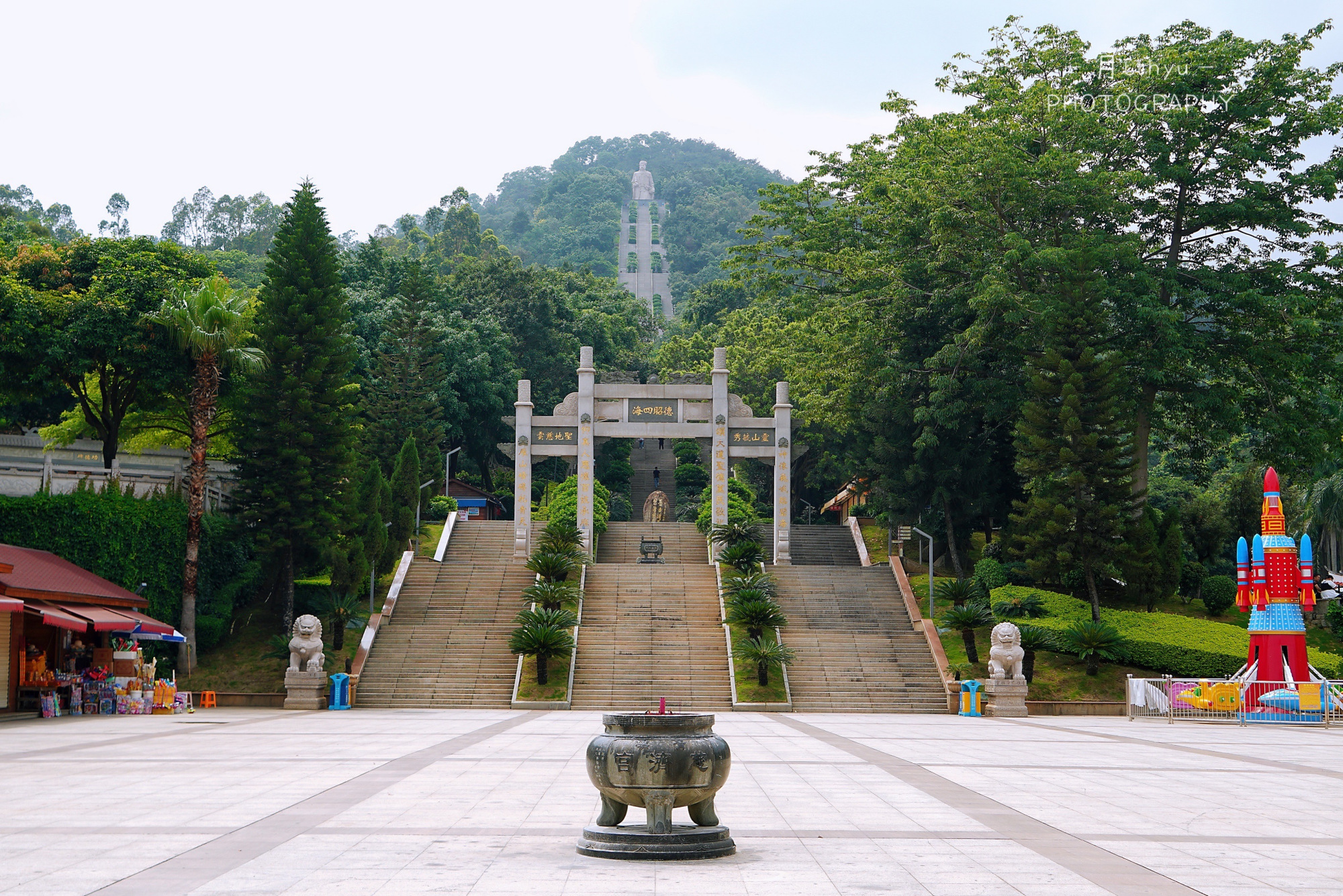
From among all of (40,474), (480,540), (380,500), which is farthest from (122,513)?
(480,540)

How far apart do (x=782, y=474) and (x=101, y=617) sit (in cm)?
1942

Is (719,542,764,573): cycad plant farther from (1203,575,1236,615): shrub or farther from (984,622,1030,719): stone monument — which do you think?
(1203,575,1236,615): shrub

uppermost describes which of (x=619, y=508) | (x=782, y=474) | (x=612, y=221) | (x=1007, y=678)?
(x=612, y=221)

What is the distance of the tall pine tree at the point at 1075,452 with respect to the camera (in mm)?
27625

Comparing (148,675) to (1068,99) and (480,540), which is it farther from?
(1068,99)

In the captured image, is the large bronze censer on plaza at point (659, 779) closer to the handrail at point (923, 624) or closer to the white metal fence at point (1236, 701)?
the white metal fence at point (1236, 701)

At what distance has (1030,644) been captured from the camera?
1022 inches

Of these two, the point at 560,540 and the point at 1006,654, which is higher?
the point at 560,540

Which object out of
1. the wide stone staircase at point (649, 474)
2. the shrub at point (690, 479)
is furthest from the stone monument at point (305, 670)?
the shrub at point (690, 479)

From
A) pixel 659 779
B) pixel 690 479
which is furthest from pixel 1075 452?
pixel 690 479

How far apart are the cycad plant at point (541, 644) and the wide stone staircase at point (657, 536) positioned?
9722mm

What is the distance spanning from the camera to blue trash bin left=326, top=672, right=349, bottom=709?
25000mm

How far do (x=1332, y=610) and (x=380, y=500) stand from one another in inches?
1033

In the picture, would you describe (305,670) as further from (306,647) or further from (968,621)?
(968,621)
